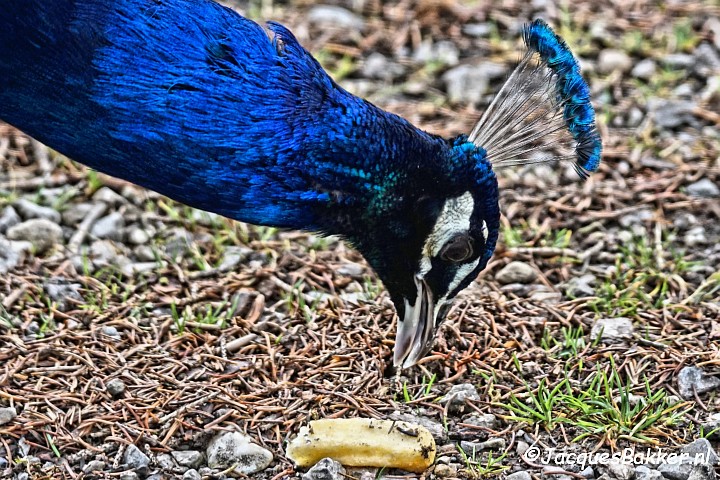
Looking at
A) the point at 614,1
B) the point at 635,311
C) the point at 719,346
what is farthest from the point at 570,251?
the point at 614,1

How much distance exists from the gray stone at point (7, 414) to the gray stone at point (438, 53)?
2896mm

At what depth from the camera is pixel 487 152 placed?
10.8ft

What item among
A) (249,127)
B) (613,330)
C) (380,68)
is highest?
(380,68)

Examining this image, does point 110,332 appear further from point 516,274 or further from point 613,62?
point 613,62

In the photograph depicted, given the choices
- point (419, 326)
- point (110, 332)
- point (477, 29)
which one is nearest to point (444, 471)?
point (419, 326)

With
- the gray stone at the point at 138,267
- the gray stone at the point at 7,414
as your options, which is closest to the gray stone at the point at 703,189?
the gray stone at the point at 138,267

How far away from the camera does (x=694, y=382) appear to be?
11.6ft

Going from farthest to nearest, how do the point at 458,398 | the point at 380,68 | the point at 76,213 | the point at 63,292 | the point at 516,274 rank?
the point at 380,68, the point at 76,213, the point at 516,274, the point at 63,292, the point at 458,398

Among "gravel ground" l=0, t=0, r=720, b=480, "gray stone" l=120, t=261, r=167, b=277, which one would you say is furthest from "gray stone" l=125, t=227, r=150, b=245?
"gray stone" l=120, t=261, r=167, b=277

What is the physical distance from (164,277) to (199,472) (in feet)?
3.52

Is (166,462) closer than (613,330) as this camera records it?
Yes

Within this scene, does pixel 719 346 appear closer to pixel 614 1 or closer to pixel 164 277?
pixel 164 277

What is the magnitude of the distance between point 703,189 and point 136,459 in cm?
252

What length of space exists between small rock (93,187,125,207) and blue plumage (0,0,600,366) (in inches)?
49.5
